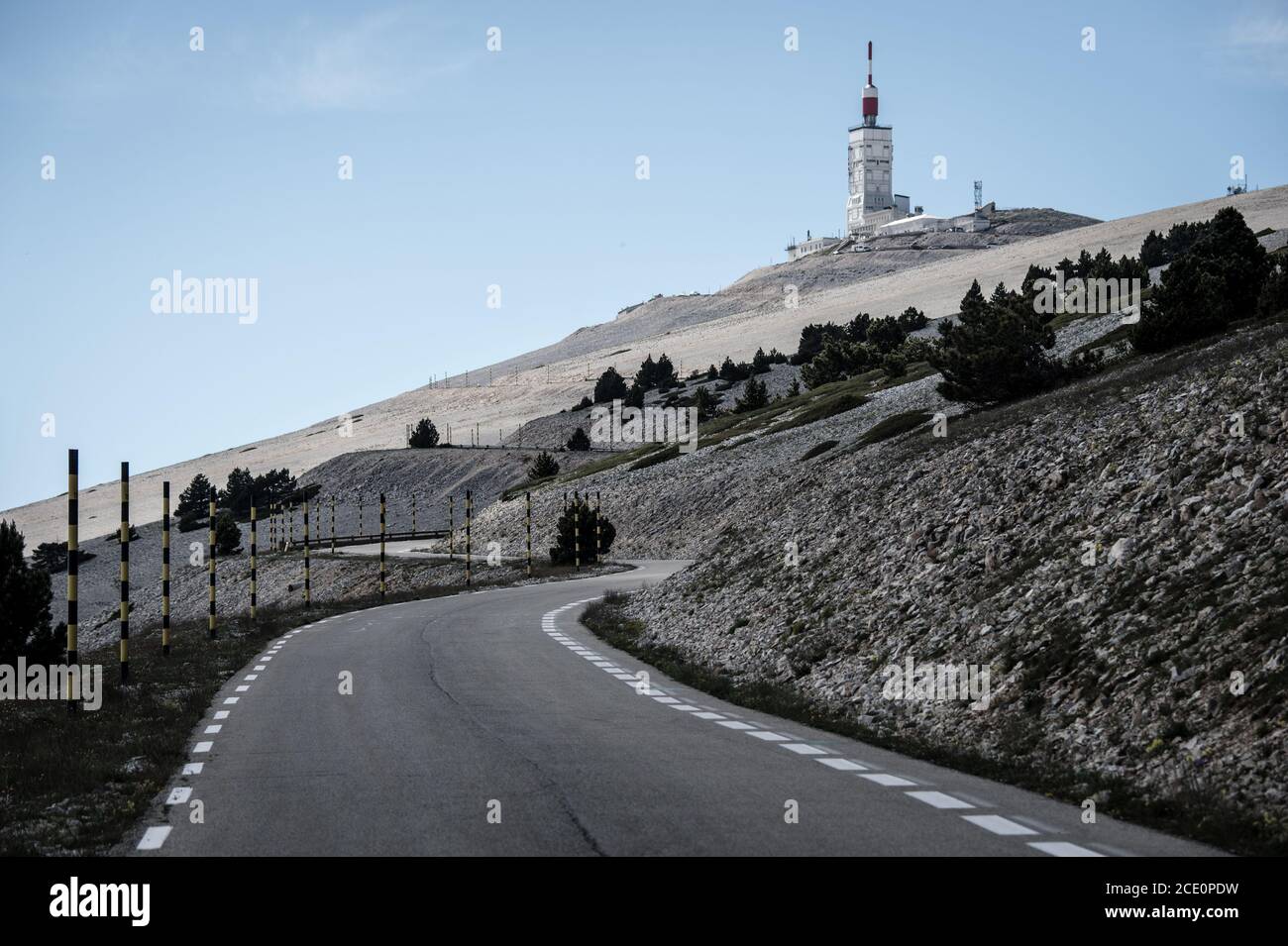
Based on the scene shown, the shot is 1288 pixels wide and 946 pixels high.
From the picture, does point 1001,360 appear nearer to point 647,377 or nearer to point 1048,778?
point 1048,778

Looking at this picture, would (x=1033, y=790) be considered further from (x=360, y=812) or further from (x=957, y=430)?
(x=957, y=430)

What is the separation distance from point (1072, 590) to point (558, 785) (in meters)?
7.39

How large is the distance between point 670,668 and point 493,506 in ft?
232

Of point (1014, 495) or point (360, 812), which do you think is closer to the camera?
point (360, 812)

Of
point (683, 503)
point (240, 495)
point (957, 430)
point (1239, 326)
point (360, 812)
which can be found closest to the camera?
point (360, 812)

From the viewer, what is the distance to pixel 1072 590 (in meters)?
15.3

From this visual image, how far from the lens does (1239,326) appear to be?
3181 cm

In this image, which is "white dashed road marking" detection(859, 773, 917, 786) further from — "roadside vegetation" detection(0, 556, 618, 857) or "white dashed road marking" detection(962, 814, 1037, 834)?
"roadside vegetation" detection(0, 556, 618, 857)

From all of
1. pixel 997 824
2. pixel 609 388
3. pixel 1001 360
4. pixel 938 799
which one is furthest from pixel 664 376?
pixel 997 824

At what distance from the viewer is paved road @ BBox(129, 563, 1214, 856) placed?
8414 mm

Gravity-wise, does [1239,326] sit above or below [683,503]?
above

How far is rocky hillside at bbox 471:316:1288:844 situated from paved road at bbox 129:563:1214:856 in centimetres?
114

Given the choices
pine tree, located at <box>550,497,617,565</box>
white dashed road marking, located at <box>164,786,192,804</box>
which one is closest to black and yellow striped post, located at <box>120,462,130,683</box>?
white dashed road marking, located at <box>164,786,192,804</box>

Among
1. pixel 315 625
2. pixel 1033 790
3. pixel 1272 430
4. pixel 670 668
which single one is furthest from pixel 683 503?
pixel 1033 790
